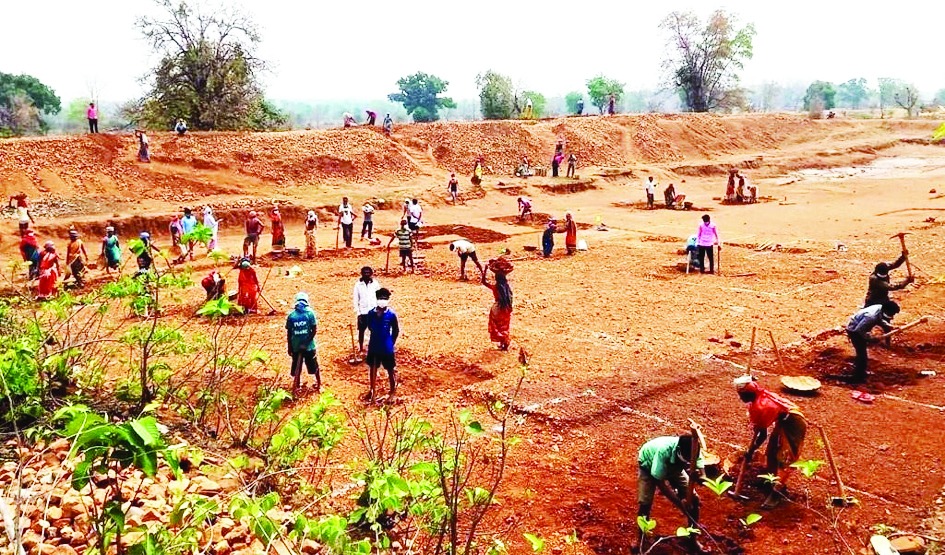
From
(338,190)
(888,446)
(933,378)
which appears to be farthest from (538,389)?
(338,190)

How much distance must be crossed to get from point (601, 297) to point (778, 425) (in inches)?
291

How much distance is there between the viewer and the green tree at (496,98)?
5322cm

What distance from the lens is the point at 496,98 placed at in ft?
175

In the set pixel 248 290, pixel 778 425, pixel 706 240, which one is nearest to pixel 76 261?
pixel 248 290

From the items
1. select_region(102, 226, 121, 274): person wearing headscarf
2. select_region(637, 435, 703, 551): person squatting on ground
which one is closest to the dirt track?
select_region(637, 435, 703, 551): person squatting on ground

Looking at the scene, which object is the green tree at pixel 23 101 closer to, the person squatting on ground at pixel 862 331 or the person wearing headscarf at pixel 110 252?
the person wearing headscarf at pixel 110 252

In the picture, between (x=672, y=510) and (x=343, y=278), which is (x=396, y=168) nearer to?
(x=343, y=278)

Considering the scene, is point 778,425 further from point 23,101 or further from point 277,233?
point 23,101

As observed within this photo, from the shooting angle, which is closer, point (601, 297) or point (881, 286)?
point (881, 286)

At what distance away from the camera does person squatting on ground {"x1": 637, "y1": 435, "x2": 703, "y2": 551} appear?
18.2 feet

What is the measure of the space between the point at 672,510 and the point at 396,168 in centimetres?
2755

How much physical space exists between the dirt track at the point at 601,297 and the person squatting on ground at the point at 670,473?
1.12ft

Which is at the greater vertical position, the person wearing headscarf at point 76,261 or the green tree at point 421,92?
the green tree at point 421,92

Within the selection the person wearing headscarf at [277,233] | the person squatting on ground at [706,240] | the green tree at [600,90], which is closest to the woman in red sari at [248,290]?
the person wearing headscarf at [277,233]
